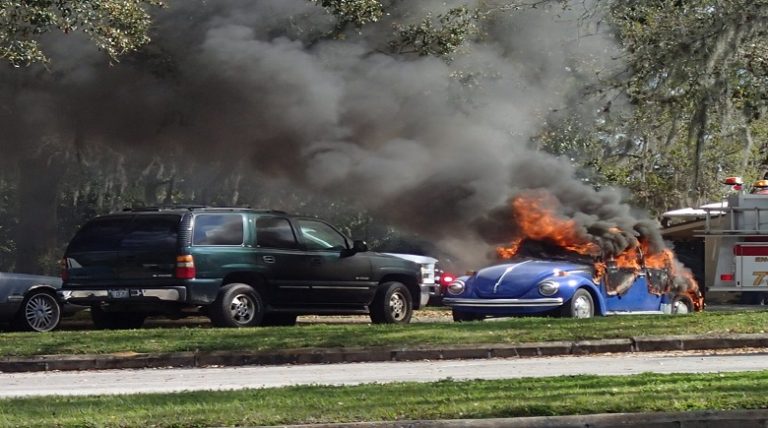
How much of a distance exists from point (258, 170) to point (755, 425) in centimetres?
1515

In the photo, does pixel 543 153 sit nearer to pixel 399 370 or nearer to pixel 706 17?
pixel 706 17

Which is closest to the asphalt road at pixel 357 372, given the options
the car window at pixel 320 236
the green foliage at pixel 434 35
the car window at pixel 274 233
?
the car window at pixel 274 233

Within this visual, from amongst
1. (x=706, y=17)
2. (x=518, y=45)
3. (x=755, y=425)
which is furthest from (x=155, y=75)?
(x=755, y=425)

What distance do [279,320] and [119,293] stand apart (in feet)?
10.4

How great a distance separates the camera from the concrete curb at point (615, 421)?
27.7 ft

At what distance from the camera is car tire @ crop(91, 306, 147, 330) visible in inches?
752

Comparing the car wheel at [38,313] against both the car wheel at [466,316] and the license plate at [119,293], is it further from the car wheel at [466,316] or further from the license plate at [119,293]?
the car wheel at [466,316]

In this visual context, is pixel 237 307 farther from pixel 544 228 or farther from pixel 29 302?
pixel 544 228

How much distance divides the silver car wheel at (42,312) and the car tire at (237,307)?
10.3 feet

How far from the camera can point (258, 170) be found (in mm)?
22922

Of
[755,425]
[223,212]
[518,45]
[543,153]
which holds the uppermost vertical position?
[518,45]

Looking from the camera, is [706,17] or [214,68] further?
[214,68]

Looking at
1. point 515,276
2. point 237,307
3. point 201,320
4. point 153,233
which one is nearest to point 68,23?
point 153,233

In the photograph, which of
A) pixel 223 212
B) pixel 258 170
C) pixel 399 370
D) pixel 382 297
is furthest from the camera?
pixel 258 170
